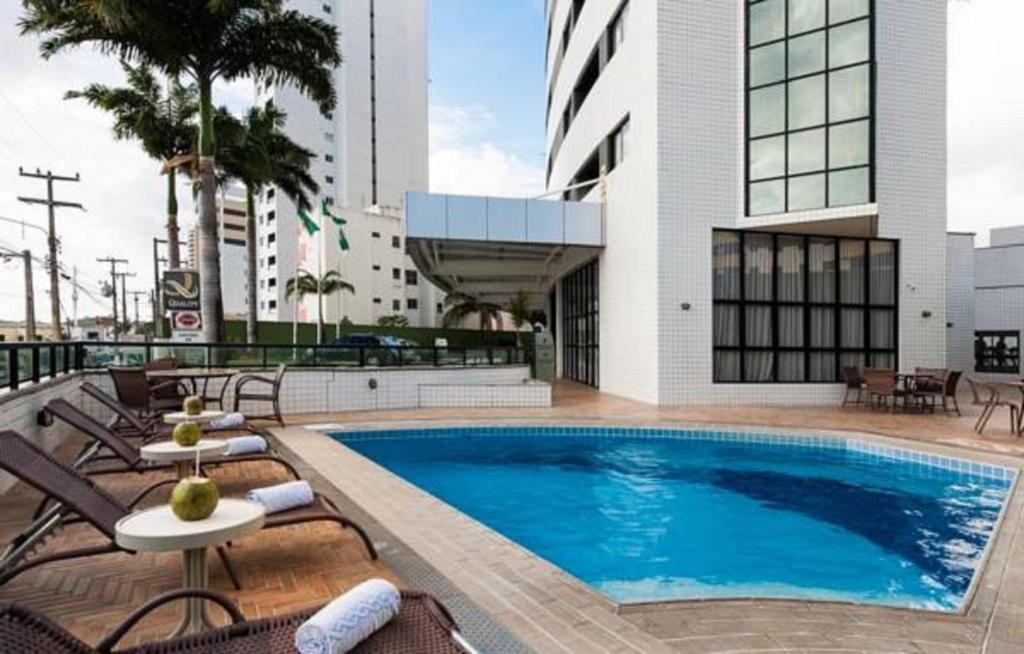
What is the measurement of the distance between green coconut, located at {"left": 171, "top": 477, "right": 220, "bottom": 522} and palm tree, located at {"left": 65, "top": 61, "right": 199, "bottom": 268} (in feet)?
59.1

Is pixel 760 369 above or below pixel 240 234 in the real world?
below

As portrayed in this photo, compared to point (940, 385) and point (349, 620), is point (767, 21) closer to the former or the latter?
point (940, 385)

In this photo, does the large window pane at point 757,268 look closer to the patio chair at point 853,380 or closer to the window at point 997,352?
the patio chair at point 853,380

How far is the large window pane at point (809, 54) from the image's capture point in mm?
11945

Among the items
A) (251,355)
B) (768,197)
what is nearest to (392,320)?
(251,355)

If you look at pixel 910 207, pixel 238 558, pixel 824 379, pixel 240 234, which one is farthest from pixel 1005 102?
pixel 240 234

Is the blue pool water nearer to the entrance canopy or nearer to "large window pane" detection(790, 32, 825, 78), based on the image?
the entrance canopy

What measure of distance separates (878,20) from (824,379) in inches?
294

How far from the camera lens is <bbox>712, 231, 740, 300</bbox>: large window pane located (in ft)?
41.4

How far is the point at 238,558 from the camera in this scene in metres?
3.60

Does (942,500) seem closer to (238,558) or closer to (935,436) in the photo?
(935,436)

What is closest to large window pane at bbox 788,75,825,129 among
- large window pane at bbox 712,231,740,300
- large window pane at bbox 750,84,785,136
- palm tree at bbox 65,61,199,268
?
large window pane at bbox 750,84,785,136

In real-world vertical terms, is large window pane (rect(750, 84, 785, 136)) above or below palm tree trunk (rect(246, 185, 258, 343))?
above

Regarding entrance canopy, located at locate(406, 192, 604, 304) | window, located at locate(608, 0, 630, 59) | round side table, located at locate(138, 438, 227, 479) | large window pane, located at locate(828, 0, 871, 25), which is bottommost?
round side table, located at locate(138, 438, 227, 479)
